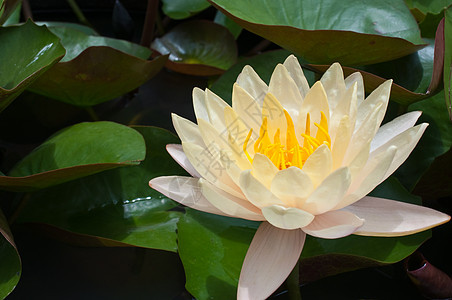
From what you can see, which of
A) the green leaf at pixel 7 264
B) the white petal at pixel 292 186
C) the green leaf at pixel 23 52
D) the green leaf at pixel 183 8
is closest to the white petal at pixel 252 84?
the white petal at pixel 292 186

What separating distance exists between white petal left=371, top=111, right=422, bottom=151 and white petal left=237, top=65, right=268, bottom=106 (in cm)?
20

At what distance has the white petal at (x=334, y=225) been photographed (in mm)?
642

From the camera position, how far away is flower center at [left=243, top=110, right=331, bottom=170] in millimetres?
749

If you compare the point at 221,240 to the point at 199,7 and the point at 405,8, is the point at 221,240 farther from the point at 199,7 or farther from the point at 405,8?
the point at 199,7

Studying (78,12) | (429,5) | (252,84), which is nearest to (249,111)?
(252,84)

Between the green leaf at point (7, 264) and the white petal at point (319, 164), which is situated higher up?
the white petal at point (319, 164)

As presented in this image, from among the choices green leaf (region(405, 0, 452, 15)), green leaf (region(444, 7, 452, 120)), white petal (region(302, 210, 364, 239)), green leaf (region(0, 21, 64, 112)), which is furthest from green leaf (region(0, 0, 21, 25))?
green leaf (region(405, 0, 452, 15))

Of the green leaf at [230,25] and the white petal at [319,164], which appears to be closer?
the white petal at [319,164]

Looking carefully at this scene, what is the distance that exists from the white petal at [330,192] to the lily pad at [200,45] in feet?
2.95

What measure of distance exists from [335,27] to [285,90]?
325 millimetres

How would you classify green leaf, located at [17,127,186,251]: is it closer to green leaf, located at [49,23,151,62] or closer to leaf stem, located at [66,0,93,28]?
green leaf, located at [49,23,151,62]

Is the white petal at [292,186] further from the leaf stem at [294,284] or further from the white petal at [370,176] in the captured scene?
the leaf stem at [294,284]

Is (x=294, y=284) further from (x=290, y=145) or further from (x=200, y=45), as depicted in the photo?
(x=200, y=45)

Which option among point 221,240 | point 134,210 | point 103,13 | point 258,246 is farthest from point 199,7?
point 258,246
